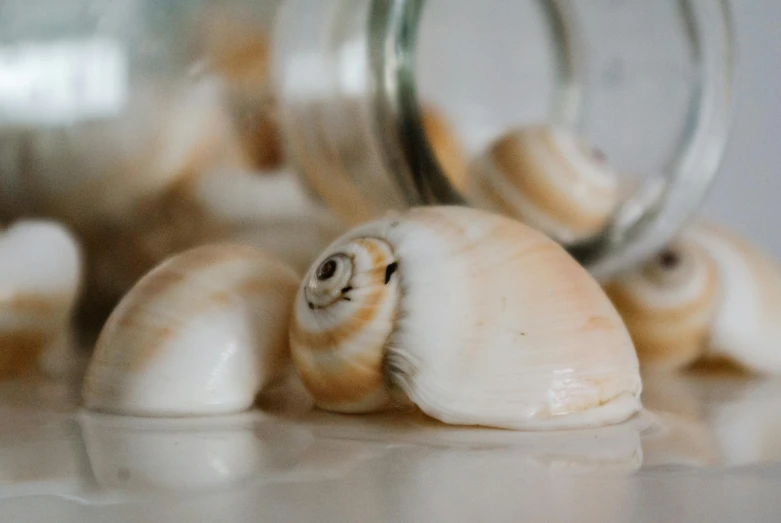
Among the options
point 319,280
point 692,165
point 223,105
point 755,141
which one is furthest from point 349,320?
point 755,141

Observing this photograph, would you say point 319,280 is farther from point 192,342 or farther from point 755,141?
point 755,141

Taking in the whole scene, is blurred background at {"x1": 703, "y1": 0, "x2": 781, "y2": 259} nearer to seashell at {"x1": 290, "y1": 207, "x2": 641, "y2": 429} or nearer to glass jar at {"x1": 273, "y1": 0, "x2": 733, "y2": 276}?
glass jar at {"x1": 273, "y1": 0, "x2": 733, "y2": 276}

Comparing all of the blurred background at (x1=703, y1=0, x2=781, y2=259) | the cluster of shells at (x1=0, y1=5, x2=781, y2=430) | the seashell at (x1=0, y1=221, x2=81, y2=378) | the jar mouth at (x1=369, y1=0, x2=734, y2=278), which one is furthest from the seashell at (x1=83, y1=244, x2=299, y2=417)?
the blurred background at (x1=703, y1=0, x2=781, y2=259)

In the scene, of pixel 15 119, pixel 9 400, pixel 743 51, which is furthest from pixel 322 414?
pixel 743 51

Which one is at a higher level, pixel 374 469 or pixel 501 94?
pixel 501 94

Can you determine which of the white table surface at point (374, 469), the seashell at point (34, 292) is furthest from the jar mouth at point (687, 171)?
the seashell at point (34, 292)

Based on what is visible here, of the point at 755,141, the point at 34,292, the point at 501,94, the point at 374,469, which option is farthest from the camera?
the point at 755,141
